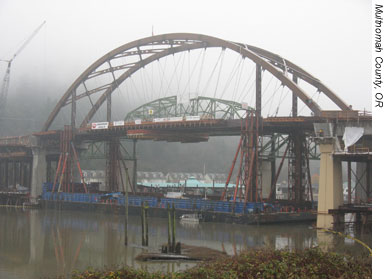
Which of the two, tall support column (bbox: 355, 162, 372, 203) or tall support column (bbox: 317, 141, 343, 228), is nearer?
tall support column (bbox: 317, 141, 343, 228)

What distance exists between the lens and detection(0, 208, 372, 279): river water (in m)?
31.4

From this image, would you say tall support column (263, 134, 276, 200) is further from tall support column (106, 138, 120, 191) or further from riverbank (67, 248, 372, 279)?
riverbank (67, 248, 372, 279)

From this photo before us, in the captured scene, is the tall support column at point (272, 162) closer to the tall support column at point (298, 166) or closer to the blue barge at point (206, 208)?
the tall support column at point (298, 166)

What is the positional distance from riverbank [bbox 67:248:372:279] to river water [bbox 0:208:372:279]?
4.13 meters

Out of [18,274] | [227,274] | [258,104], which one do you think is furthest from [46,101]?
[227,274]

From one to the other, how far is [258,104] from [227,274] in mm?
41791

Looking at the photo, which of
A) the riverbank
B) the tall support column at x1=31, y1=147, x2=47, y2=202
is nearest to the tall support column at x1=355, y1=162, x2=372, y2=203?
the riverbank

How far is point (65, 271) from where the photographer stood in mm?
29031

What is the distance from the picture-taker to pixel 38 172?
86062 mm

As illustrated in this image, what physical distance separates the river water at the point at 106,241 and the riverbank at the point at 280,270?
4131 mm

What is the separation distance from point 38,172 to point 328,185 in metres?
55.3

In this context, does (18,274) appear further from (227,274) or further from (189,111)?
(189,111)

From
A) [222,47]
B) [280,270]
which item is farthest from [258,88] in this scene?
[280,270]

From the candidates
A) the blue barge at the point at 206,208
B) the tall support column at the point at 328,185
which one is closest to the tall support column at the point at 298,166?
the blue barge at the point at 206,208
